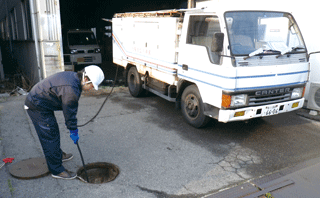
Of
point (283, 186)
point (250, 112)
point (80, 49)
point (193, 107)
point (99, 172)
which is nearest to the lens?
point (283, 186)

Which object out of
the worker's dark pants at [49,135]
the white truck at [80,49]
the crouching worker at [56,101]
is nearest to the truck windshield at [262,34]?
the crouching worker at [56,101]

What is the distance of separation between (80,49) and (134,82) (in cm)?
538

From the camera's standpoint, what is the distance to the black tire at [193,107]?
5.35 meters

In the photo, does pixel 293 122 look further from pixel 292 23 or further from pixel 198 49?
pixel 198 49

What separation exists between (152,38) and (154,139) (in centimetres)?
268

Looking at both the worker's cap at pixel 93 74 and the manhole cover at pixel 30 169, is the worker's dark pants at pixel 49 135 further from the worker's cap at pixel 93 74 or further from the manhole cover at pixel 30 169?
the worker's cap at pixel 93 74

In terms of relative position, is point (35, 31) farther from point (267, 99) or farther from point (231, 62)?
point (267, 99)

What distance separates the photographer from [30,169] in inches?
155

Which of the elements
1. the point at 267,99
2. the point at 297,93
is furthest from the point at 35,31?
the point at 297,93

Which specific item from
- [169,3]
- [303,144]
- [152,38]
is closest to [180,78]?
[152,38]

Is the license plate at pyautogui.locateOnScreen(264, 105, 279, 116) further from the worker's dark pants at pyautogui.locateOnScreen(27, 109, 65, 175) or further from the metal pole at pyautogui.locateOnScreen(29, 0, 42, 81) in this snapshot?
the metal pole at pyautogui.locateOnScreen(29, 0, 42, 81)

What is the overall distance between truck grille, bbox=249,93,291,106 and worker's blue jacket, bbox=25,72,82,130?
299 centimetres

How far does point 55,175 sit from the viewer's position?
149 inches

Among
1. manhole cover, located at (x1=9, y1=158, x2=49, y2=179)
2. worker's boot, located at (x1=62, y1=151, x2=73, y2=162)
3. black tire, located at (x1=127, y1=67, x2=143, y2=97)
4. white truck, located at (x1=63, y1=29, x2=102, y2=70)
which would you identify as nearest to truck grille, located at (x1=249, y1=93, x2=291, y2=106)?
worker's boot, located at (x1=62, y1=151, x2=73, y2=162)
